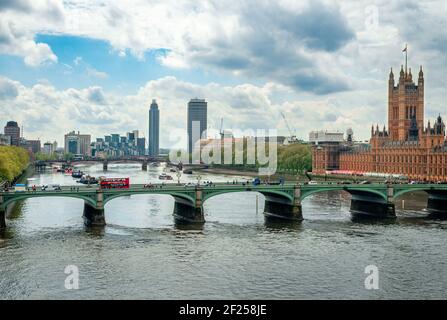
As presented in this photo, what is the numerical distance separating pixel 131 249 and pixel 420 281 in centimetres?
2877

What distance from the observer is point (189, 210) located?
83.0 m

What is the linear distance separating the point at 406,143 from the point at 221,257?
402ft

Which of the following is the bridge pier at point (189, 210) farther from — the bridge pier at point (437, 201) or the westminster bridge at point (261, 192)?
the bridge pier at point (437, 201)

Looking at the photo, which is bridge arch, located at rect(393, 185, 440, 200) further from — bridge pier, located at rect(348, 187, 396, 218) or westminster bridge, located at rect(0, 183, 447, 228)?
bridge pier, located at rect(348, 187, 396, 218)

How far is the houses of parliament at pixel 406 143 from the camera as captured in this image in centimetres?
15262

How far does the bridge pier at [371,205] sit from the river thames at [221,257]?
2.36 meters

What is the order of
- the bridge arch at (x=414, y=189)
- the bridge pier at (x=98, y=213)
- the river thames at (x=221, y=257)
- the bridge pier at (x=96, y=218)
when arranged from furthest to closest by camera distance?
the bridge arch at (x=414, y=189) → the bridge pier at (x=96, y=218) → the bridge pier at (x=98, y=213) → the river thames at (x=221, y=257)

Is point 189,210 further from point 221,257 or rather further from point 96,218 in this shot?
point 221,257

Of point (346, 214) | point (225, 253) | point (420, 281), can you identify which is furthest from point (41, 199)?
point (420, 281)

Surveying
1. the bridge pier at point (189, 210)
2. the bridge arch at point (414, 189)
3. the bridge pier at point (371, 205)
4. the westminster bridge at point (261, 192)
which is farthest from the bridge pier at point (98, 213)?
the bridge arch at point (414, 189)

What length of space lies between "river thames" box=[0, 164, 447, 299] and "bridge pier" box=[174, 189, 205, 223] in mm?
1806

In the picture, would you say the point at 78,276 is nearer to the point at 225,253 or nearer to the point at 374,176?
the point at 225,253
